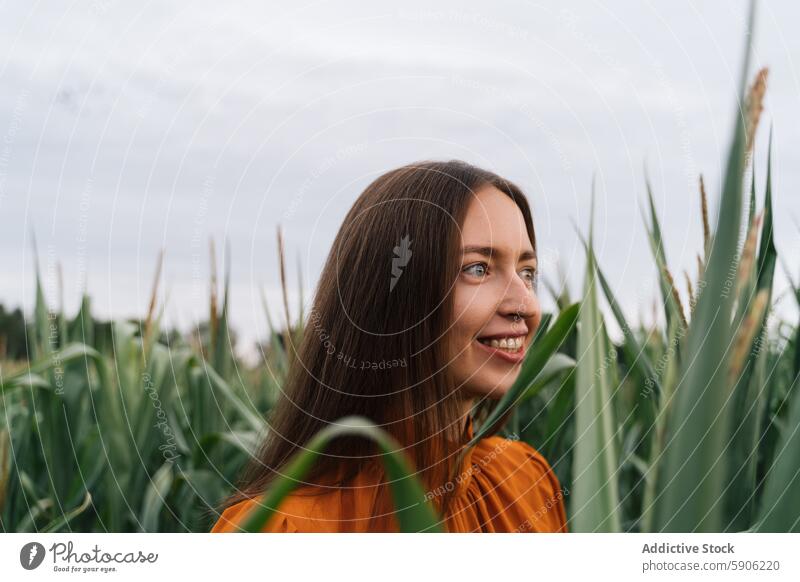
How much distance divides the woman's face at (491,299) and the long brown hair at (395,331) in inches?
0.4

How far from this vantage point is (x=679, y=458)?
28 cm

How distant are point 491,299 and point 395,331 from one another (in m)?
0.11

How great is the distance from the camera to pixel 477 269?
0.73m

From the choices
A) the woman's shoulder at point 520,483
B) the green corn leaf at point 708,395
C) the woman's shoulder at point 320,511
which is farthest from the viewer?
the woman's shoulder at point 520,483

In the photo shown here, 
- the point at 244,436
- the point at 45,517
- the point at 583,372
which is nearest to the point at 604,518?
the point at 583,372

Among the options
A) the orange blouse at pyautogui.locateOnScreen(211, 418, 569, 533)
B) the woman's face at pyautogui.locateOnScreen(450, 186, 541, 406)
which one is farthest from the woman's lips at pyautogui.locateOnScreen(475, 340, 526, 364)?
the orange blouse at pyautogui.locateOnScreen(211, 418, 569, 533)

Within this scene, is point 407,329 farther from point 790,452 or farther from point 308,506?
point 790,452

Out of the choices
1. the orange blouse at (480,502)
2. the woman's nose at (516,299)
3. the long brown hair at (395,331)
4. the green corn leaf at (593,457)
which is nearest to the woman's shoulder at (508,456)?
the orange blouse at (480,502)

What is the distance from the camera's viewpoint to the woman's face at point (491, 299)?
727 millimetres

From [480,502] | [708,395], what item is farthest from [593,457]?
[480,502]

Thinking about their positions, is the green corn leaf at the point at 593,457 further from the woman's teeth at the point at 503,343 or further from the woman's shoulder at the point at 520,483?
the woman's shoulder at the point at 520,483

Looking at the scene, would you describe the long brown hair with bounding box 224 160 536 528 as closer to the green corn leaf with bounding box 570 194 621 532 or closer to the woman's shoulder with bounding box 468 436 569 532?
the woman's shoulder with bounding box 468 436 569 532

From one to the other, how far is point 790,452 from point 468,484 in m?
0.50

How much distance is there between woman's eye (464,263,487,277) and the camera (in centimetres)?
73
